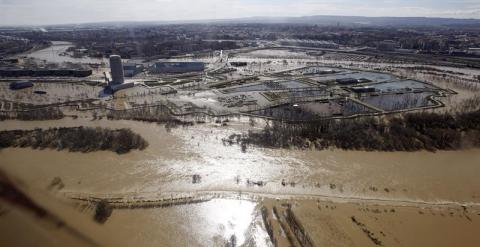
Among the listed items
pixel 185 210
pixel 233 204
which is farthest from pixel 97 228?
pixel 233 204

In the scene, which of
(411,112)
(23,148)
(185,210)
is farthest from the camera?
(411,112)

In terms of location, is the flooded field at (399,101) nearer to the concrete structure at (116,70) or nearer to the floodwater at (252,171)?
the floodwater at (252,171)

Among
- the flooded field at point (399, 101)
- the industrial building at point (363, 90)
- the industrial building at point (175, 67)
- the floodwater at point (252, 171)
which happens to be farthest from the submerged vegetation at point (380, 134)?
the industrial building at point (175, 67)

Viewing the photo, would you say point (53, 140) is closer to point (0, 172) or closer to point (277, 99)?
point (0, 172)

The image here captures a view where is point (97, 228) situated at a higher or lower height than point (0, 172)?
lower

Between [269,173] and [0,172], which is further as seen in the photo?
[269,173]

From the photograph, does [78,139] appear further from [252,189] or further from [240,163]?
[252,189]

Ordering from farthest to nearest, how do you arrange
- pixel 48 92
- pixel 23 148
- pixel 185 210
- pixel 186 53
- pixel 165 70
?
1. pixel 186 53
2. pixel 165 70
3. pixel 48 92
4. pixel 23 148
5. pixel 185 210
